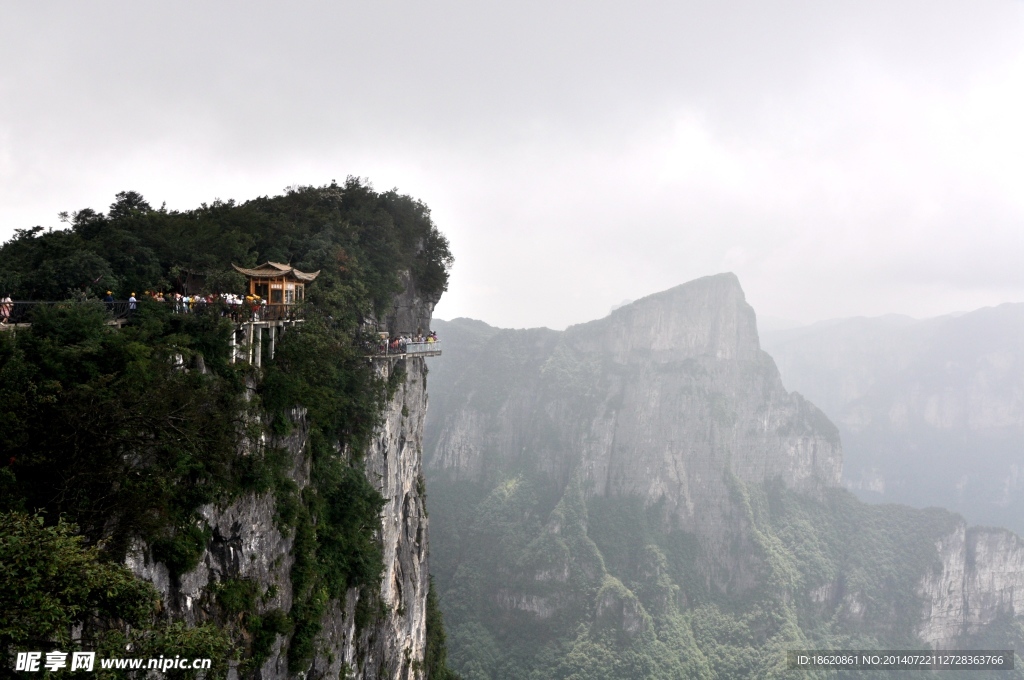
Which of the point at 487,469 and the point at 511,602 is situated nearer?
the point at 511,602

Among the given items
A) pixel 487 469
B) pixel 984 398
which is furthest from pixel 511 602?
pixel 984 398

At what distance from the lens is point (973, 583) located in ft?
282

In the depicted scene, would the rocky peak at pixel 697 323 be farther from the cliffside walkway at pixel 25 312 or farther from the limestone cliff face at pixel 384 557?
the cliffside walkway at pixel 25 312

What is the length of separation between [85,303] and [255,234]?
12.2 metres

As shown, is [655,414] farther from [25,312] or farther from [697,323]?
[25,312]

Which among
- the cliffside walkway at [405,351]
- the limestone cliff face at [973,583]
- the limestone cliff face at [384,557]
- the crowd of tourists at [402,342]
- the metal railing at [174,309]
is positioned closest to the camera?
the limestone cliff face at [384,557]

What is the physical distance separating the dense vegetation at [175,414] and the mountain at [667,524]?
50.9m

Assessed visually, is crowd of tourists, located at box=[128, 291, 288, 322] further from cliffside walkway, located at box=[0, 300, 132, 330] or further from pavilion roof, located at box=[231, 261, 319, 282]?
pavilion roof, located at box=[231, 261, 319, 282]

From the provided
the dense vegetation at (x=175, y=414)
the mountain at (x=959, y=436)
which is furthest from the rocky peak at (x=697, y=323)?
the mountain at (x=959, y=436)

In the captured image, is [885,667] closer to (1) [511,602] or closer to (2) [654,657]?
(2) [654,657]

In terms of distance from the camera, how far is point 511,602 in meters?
75.2

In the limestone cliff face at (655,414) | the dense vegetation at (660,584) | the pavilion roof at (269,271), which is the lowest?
the dense vegetation at (660,584)

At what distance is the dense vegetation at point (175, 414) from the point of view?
9.20m

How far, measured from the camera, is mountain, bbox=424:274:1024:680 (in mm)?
71938
